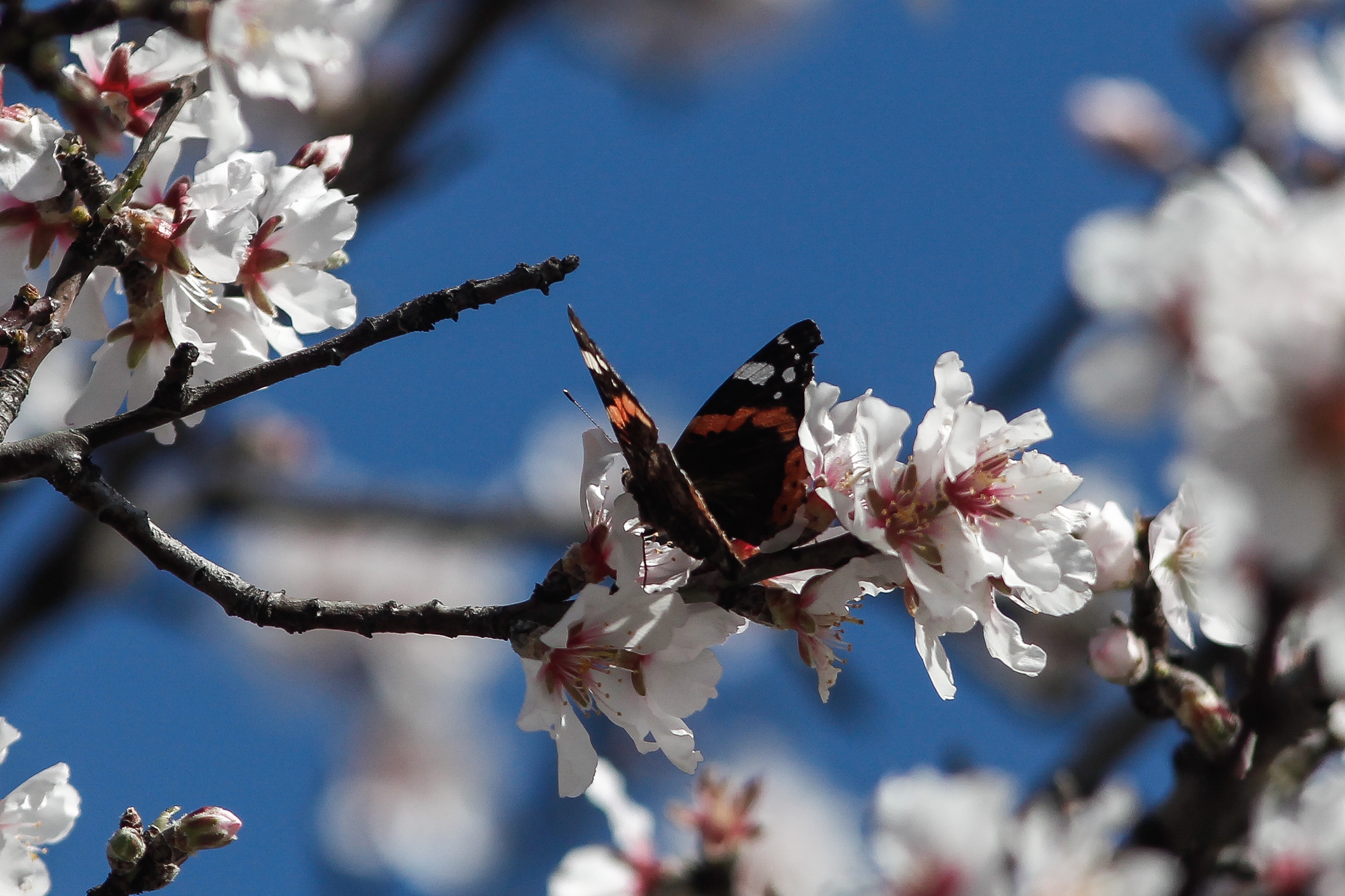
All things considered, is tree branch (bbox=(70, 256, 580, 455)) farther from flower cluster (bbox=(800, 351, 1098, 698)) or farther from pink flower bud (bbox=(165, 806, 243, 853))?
pink flower bud (bbox=(165, 806, 243, 853))

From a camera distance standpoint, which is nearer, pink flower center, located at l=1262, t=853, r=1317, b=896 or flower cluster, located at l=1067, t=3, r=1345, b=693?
flower cluster, located at l=1067, t=3, r=1345, b=693

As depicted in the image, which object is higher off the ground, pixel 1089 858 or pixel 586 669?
pixel 586 669

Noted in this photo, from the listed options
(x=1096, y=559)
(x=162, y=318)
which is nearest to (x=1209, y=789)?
(x=1096, y=559)

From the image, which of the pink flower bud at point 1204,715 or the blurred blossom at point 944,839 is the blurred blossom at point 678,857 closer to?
the blurred blossom at point 944,839

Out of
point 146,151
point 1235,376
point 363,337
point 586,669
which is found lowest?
point 586,669

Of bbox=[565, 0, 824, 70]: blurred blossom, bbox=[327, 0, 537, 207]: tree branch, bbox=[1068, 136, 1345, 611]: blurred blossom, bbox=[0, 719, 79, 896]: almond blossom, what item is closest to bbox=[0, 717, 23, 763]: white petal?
bbox=[0, 719, 79, 896]: almond blossom

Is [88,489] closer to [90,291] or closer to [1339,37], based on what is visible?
[90,291]

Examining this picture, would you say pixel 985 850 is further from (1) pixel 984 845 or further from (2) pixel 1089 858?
(2) pixel 1089 858

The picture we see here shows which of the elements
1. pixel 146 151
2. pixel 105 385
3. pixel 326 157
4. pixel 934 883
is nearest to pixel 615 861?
pixel 934 883
